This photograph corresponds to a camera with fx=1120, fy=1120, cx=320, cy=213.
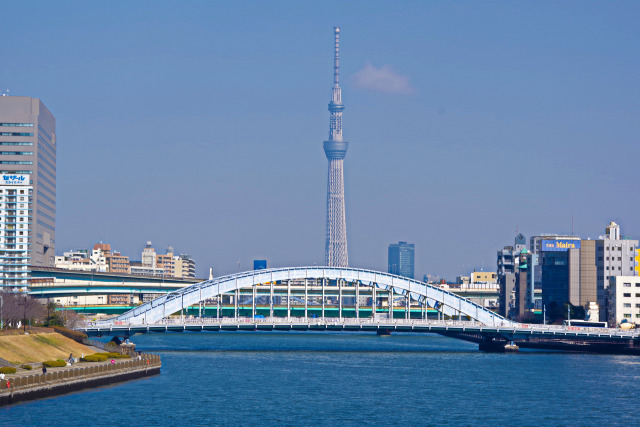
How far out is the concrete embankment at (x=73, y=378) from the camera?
7588cm

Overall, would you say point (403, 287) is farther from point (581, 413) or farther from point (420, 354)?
point (581, 413)

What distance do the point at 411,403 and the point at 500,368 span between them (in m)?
35.0

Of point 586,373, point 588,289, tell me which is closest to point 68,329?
point 586,373

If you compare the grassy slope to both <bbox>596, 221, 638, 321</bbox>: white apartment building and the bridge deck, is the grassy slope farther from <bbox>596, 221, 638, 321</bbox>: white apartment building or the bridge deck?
<bbox>596, 221, 638, 321</bbox>: white apartment building

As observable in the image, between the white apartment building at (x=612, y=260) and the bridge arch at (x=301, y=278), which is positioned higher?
the white apartment building at (x=612, y=260)

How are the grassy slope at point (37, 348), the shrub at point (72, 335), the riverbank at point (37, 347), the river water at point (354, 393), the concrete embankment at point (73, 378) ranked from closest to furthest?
the river water at point (354, 393) → the concrete embankment at point (73, 378) → the riverbank at point (37, 347) → the grassy slope at point (37, 348) → the shrub at point (72, 335)

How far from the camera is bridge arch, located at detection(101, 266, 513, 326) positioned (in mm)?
154125

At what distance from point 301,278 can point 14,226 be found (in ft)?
161

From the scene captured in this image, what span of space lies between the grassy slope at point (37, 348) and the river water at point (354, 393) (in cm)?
962

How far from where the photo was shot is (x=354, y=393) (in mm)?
Result: 90438

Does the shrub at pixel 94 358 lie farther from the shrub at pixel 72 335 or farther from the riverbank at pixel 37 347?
the shrub at pixel 72 335

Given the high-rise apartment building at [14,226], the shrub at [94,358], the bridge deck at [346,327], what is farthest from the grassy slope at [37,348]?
the high-rise apartment building at [14,226]

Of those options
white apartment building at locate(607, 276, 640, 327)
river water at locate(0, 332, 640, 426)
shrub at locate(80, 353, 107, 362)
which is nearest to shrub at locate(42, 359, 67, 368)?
river water at locate(0, 332, 640, 426)

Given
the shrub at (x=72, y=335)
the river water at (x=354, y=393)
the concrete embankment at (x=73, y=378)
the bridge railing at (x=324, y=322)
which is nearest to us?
the river water at (x=354, y=393)
